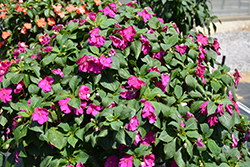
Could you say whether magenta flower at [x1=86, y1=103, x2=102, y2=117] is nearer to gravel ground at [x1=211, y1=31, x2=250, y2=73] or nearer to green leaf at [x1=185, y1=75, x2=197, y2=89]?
green leaf at [x1=185, y1=75, x2=197, y2=89]

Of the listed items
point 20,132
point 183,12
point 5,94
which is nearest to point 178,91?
point 20,132

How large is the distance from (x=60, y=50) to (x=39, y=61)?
235 mm

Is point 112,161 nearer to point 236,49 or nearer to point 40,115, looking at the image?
point 40,115

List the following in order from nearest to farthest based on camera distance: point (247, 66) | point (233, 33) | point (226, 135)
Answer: point (226, 135)
point (247, 66)
point (233, 33)

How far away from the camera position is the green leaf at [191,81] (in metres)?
1.50

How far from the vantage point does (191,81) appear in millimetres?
1503

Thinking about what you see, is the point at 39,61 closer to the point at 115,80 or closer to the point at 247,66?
the point at 115,80

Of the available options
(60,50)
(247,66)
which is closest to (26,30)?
(60,50)

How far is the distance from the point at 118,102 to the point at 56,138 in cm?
38

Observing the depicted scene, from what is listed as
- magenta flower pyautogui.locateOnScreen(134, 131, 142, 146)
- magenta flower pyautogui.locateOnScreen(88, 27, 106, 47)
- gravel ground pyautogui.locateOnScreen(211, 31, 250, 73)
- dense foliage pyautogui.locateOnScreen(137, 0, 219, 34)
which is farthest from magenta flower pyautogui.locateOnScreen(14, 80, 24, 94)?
gravel ground pyautogui.locateOnScreen(211, 31, 250, 73)

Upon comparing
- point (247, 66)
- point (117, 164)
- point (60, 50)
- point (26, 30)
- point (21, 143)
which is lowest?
point (247, 66)

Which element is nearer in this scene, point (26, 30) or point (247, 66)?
point (26, 30)

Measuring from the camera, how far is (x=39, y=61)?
169 centimetres

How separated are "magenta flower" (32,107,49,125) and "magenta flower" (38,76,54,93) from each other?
0.16m
